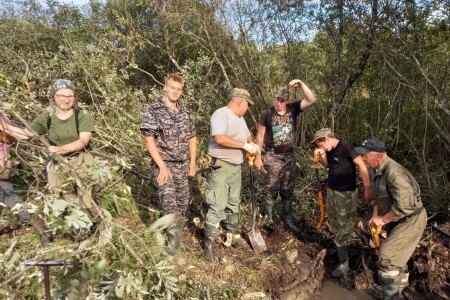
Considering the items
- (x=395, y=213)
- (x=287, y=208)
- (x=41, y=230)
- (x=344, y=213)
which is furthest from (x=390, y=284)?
(x=41, y=230)

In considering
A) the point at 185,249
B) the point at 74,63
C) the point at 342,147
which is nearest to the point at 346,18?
the point at 342,147

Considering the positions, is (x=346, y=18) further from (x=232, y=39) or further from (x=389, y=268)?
(x=389, y=268)

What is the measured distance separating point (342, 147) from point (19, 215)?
13.2ft

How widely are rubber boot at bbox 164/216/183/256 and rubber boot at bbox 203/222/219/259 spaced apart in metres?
0.31

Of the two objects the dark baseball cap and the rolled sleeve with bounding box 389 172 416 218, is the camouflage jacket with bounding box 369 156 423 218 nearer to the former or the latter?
the rolled sleeve with bounding box 389 172 416 218

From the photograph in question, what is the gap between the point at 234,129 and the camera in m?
3.45

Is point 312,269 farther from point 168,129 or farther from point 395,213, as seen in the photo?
point 168,129

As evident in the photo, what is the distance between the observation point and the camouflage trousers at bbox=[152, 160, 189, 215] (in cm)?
331

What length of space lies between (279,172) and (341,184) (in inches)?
38.9

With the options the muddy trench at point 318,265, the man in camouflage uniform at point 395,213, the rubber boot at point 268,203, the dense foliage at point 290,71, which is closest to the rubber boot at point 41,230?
the dense foliage at point 290,71

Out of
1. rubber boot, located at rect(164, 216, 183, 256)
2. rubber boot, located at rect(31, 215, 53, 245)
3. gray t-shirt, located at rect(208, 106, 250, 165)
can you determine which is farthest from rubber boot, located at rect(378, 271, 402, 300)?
rubber boot, located at rect(31, 215, 53, 245)

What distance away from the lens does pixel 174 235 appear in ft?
11.2

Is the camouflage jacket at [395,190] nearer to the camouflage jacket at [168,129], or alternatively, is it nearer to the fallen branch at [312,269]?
the fallen branch at [312,269]

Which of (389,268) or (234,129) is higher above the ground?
(234,129)
